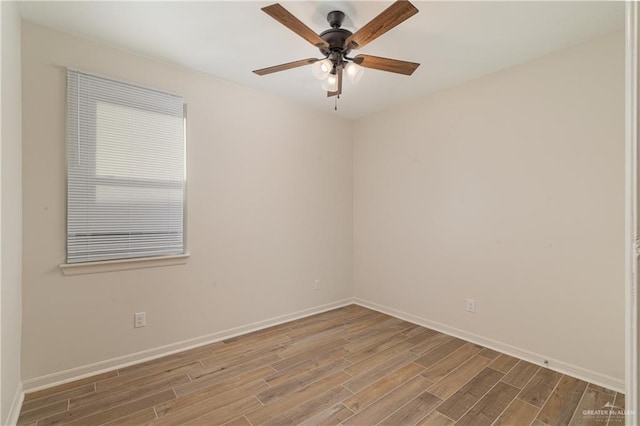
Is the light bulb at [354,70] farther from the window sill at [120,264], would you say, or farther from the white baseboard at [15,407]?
the white baseboard at [15,407]

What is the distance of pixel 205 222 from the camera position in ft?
9.44

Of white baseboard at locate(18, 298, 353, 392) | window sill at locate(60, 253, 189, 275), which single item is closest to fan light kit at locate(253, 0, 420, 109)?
window sill at locate(60, 253, 189, 275)

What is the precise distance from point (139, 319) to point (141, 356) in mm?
318

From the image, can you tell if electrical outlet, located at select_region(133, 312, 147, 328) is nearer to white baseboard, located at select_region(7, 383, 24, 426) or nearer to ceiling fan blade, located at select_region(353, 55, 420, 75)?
white baseboard, located at select_region(7, 383, 24, 426)

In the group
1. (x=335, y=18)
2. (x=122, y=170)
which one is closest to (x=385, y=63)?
(x=335, y=18)

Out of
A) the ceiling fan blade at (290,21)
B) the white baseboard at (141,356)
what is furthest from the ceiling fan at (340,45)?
the white baseboard at (141,356)

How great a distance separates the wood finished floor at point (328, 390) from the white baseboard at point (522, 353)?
75mm

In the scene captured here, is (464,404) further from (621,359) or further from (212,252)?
(212,252)

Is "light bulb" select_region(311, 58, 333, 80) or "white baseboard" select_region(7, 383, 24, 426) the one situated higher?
Answer: "light bulb" select_region(311, 58, 333, 80)

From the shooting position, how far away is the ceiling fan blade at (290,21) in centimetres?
153

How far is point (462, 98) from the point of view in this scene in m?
3.03

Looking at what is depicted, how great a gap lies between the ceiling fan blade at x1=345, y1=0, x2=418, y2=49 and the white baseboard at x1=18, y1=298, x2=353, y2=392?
111 inches

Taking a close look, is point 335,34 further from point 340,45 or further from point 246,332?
point 246,332

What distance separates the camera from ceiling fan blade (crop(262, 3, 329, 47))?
153 centimetres
